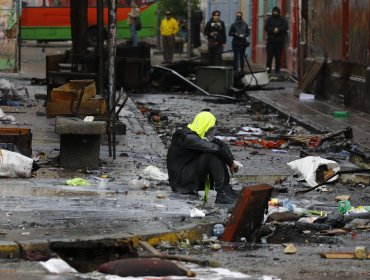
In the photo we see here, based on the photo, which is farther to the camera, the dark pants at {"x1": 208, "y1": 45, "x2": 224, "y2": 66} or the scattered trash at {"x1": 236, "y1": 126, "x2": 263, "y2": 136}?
the dark pants at {"x1": 208, "y1": 45, "x2": 224, "y2": 66}

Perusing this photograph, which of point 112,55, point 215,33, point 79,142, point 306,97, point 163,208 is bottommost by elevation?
point 306,97

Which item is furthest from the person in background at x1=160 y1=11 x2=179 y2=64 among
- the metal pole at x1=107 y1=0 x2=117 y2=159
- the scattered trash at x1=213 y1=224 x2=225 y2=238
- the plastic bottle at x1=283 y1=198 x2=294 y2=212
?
the scattered trash at x1=213 y1=224 x2=225 y2=238

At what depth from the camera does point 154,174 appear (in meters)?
13.5

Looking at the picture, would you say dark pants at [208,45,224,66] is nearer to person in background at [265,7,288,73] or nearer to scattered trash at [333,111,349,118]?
person in background at [265,7,288,73]

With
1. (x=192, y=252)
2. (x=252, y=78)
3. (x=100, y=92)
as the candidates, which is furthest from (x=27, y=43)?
(x=192, y=252)

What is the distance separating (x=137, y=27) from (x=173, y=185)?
30.1 meters

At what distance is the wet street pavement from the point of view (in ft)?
29.7

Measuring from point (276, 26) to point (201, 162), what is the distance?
22460mm

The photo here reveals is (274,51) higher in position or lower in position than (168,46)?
higher

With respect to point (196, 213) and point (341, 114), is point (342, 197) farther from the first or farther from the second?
point (341, 114)

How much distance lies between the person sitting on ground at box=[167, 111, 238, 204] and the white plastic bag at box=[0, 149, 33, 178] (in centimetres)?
166

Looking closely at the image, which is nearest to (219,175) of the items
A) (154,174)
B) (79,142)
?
(154,174)

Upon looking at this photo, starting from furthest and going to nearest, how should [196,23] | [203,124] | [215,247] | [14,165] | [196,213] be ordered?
1. [196,23]
2. [14,165]
3. [203,124]
4. [196,213]
5. [215,247]

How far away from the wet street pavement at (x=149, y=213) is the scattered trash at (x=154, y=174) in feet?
0.39
